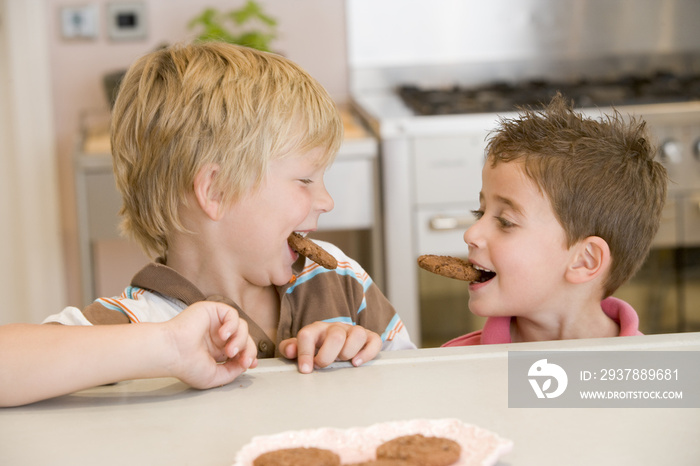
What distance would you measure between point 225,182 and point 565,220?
0.44 meters

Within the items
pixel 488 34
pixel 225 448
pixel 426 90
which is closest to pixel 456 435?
pixel 225 448

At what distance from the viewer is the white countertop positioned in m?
0.58

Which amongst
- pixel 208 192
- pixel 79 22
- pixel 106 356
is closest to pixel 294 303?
pixel 208 192

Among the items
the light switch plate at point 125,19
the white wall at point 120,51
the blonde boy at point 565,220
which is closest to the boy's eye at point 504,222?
the blonde boy at point 565,220

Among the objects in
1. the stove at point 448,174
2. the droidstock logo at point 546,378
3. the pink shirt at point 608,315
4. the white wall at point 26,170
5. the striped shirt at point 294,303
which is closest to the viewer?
the droidstock logo at point 546,378

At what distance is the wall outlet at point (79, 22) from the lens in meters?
2.58

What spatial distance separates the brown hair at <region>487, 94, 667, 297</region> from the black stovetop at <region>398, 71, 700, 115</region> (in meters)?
0.94

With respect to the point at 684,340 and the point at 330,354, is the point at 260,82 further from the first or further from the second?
the point at 684,340

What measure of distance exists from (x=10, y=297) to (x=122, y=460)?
2.23m

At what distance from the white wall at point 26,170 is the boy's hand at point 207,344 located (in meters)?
1.98

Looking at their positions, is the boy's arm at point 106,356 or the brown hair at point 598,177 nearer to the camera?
the boy's arm at point 106,356

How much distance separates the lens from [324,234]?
108 inches

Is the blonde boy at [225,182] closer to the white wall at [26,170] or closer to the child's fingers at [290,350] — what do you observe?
the child's fingers at [290,350]

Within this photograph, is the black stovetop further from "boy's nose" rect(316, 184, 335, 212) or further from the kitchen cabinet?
"boy's nose" rect(316, 184, 335, 212)
